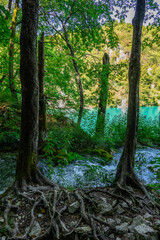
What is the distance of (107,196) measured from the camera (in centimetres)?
319

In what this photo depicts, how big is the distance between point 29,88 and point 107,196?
2819 mm

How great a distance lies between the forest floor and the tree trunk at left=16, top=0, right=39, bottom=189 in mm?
411

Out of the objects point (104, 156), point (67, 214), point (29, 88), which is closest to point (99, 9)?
point (29, 88)

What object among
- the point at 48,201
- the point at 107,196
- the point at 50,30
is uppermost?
the point at 50,30

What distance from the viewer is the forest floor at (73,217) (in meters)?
1.95

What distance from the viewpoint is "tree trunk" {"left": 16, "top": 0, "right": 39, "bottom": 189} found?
104 inches

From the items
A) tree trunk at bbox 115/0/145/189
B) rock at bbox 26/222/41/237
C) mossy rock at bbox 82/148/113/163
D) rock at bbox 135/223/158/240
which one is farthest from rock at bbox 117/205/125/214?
mossy rock at bbox 82/148/113/163

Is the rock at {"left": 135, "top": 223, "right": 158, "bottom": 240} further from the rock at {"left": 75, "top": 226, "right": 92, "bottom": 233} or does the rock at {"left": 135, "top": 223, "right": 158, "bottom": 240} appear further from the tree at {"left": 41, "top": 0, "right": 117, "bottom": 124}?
the tree at {"left": 41, "top": 0, "right": 117, "bottom": 124}

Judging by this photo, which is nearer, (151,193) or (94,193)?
(94,193)

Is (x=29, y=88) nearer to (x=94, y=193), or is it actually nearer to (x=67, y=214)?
(x=67, y=214)

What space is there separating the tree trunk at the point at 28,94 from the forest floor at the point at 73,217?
1.35 feet

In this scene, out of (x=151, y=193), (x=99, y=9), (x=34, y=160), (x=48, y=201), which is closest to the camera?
(x=48, y=201)

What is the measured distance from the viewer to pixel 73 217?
7.68 ft

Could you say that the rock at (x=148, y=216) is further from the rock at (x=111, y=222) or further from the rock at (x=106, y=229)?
the rock at (x=106, y=229)
